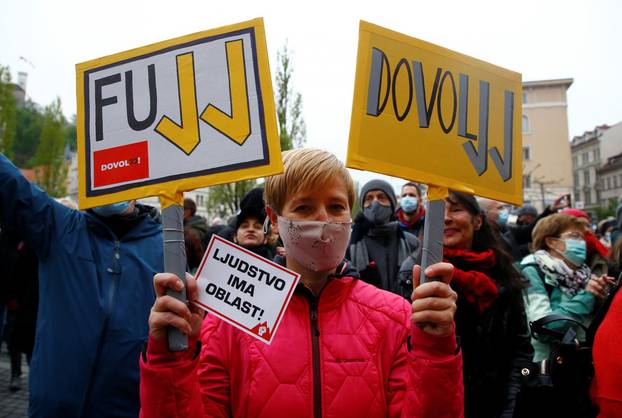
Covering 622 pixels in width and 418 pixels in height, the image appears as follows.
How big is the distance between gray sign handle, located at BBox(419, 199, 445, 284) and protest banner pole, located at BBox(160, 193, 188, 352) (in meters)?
0.73

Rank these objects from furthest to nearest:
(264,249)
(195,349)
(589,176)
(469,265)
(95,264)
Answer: (589,176), (264,249), (469,265), (95,264), (195,349)

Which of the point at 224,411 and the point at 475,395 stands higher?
the point at 224,411

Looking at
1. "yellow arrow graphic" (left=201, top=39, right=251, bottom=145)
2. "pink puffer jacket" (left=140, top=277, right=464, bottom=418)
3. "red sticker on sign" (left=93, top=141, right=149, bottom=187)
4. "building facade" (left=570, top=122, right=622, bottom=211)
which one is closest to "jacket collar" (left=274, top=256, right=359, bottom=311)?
"pink puffer jacket" (left=140, top=277, right=464, bottom=418)

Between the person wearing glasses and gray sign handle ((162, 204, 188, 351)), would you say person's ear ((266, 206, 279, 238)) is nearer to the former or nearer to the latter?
gray sign handle ((162, 204, 188, 351))

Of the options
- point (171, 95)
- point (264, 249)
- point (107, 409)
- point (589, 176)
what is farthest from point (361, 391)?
point (589, 176)

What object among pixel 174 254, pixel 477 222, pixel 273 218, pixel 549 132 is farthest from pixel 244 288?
pixel 549 132

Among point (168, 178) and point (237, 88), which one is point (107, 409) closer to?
point (168, 178)

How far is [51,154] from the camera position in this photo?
36.0m

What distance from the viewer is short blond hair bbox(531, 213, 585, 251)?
12.9ft

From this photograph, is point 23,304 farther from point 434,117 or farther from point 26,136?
point 26,136

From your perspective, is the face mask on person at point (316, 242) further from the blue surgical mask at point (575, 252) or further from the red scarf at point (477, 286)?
the blue surgical mask at point (575, 252)

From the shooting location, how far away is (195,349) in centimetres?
153

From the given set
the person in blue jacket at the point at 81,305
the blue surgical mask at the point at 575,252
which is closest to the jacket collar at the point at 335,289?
the person in blue jacket at the point at 81,305

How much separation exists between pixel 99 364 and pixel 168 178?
1.34 m
